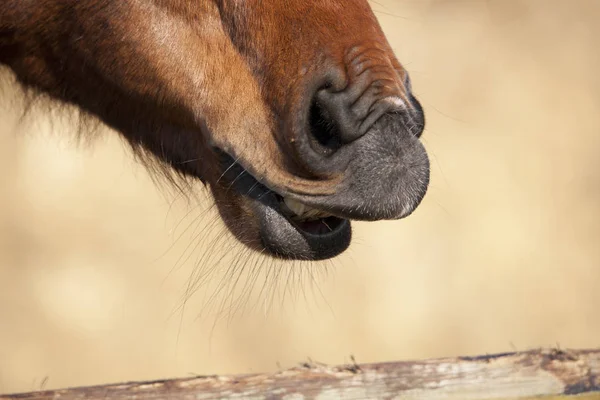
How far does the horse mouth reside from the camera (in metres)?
2.36

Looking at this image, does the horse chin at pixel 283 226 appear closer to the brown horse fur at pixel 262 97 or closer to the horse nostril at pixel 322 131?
the brown horse fur at pixel 262 97

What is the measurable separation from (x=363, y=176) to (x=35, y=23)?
45.1 inches

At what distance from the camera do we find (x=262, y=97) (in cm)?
229

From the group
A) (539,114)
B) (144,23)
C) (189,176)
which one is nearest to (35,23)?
(144,23)

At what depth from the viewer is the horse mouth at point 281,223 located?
2.36 m

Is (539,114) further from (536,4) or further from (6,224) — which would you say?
(6,224)

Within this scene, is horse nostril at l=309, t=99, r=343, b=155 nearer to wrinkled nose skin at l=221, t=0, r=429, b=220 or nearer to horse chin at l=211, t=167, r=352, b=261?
wrinkled nose skin at l=221, t=0, r=429, b=220

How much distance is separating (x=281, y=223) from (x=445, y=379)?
582 mm

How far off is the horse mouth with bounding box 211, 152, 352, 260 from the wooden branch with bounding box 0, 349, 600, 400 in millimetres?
314

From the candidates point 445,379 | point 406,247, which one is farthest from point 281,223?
point 406,247

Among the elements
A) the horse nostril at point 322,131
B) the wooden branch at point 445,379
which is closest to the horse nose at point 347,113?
the horse nostril at point 322,131

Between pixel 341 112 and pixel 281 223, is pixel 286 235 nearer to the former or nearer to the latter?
pixel 281 223

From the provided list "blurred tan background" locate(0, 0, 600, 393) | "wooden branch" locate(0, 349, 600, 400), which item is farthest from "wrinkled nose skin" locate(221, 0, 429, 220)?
"blurred tan background" locate(0, 0, 600, 393)

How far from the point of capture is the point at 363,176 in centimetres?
216
